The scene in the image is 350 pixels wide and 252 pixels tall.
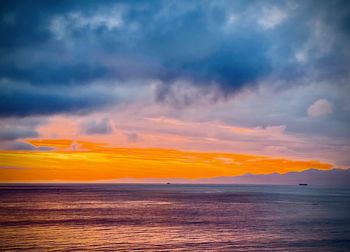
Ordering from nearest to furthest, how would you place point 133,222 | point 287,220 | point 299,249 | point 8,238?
point 299,249 → point 8,238 → point 133,222 → point 287,220

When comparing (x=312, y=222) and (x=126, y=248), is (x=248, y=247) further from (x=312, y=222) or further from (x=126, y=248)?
(x=312, y=222)

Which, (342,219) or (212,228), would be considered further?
(342,219)

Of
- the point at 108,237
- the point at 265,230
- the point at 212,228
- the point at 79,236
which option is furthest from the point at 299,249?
the point at 79,236

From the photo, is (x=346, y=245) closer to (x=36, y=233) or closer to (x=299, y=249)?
(x=299, y=249)

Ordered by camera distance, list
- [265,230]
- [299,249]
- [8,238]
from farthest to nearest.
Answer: [265,230] < [8,238] < [299,249]

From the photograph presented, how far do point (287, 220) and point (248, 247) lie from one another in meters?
33.3

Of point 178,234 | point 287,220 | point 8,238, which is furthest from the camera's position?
point 287,220

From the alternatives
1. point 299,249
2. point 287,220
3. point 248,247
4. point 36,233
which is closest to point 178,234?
point 248,247

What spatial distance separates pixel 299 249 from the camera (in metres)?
47.5

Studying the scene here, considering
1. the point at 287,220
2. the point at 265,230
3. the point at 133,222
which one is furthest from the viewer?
the point at 287,220

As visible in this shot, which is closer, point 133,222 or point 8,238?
point 8,238

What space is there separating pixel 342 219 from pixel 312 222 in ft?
33.0

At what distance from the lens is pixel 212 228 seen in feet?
215

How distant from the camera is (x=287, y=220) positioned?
7838cm
